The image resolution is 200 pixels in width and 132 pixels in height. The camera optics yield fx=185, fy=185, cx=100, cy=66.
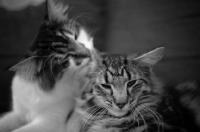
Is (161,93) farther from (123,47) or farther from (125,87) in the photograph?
(123,47)

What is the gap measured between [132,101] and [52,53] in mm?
488

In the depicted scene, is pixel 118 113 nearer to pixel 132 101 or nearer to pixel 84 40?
pixel 132 101

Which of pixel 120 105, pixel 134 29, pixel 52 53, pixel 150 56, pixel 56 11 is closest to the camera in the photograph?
pixel 120 105

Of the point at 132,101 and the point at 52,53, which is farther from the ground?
the point at 52,53

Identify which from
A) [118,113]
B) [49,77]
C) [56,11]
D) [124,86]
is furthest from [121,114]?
[56,11]

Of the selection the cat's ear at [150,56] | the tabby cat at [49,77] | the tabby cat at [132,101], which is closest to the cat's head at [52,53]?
the tabby cat at [49,77]

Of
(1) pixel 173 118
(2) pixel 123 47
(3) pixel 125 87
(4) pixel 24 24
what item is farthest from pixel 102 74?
(4) pixel 24 24

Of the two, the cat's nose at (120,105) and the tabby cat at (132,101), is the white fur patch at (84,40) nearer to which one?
the tabby cat at (132,101)

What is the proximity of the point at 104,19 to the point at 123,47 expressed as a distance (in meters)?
0.26

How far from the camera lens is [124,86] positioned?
0.80 m

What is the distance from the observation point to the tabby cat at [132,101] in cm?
78

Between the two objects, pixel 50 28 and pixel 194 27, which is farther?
pixel 50 28

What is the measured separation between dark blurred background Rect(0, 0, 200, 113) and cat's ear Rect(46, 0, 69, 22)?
0.08 metres

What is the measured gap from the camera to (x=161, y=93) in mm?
911
